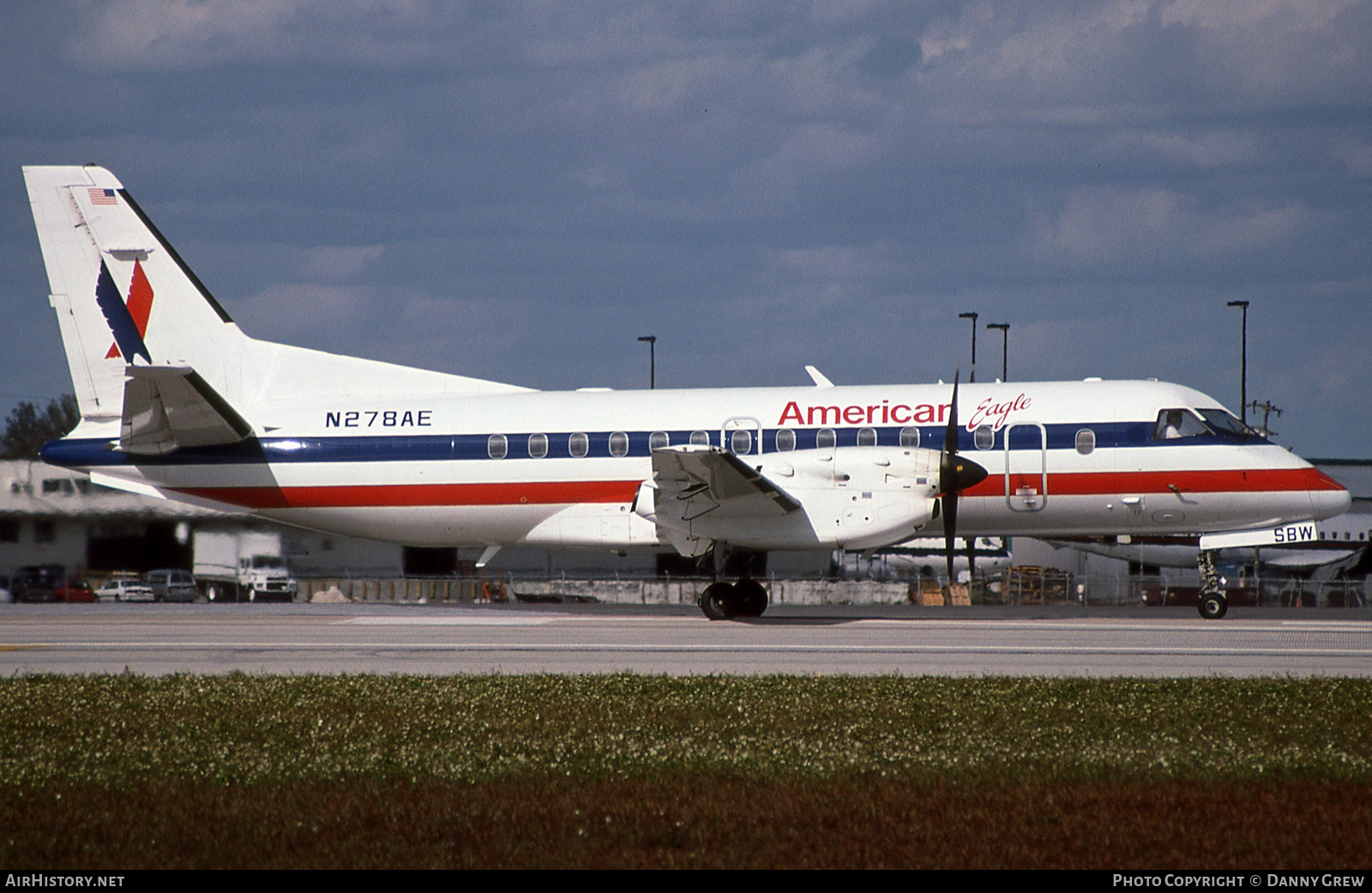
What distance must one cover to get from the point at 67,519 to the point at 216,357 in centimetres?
778

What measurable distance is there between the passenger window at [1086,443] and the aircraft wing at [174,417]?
1617 cm

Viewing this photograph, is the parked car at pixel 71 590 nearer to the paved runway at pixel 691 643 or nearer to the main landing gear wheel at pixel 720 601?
the paved runway at pixel 691 643

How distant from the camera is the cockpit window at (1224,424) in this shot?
22438 millimetres

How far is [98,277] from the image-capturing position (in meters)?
24.5

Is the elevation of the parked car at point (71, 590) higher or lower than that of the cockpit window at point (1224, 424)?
lower

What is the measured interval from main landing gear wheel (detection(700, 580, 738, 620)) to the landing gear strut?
8600 mm

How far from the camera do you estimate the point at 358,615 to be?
24.5 meters

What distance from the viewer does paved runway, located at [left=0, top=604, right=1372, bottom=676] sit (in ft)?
49.6

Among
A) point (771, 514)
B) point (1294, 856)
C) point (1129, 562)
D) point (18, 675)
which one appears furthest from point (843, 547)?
point (1129, 562)

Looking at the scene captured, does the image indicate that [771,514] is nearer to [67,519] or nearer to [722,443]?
[722,443]

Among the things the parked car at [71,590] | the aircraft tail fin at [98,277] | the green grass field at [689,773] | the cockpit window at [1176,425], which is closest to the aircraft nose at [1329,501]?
the cockpit window at [1176,425]

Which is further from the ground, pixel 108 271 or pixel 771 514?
pixel 108 271

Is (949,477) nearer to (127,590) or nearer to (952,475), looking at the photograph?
(952,475)
